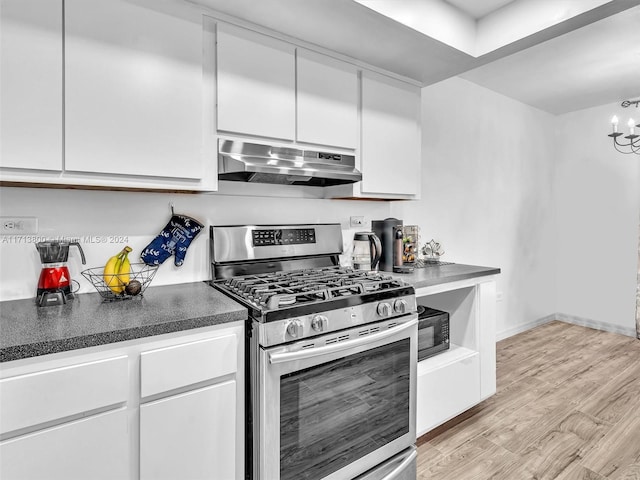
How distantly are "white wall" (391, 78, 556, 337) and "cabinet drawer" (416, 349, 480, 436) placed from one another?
1.09 metres

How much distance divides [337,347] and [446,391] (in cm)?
106

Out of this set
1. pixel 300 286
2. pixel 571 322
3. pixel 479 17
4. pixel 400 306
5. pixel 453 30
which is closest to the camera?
pixel 300 286

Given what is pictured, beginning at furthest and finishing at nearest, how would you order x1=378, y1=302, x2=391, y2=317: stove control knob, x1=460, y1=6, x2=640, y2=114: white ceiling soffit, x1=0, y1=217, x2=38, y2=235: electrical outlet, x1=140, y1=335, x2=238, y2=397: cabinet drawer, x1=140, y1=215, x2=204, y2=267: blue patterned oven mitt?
x1=460, y1=6, x2=640, y2=114: white ceiling soffit < x1=140, y1=215, x2=204, y2=267: blue patterned oven mitt < x1=378, y1=302, x2=391, y2=317: stove control knob < x1=0, y1=217, x2=38, y2=235: electrical outlet < x1=140, y1=335, x2=238, y2=397: cabinet drawer

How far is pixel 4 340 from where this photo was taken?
1.02 m

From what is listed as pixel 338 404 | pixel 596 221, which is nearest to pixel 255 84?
pixel 338 404

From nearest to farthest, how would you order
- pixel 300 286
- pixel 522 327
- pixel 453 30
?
pixel 300 286 < pixel 453 30 < pixel 522 327

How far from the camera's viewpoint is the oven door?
134cm

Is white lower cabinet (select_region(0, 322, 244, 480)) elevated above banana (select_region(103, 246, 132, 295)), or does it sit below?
below

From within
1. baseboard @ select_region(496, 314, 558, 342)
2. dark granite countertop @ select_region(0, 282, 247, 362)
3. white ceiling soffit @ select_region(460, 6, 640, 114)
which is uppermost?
white ceiling soffit @ select_region(460, 6, 640, 114)

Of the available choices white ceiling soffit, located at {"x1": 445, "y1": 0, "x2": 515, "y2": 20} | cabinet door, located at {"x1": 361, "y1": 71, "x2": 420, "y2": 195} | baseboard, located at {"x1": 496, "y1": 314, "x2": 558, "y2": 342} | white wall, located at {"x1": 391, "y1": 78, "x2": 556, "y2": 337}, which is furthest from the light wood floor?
white ceiling soffit, located at {"x1": 445, "y1": 0, "x2": 515, "y2": 20}

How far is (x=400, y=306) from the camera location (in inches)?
67.4

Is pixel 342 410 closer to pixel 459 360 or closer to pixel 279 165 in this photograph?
pixel 459 360

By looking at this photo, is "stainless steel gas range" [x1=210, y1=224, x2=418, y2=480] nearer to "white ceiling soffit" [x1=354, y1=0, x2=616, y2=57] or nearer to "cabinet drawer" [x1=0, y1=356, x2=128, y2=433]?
"cabinet drawer" [x1=0, y1=356, x2=128, y2=433]

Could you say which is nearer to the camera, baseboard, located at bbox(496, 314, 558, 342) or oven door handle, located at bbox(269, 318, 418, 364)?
oven door handle, located at bbox(269, 318, 418, 364)
